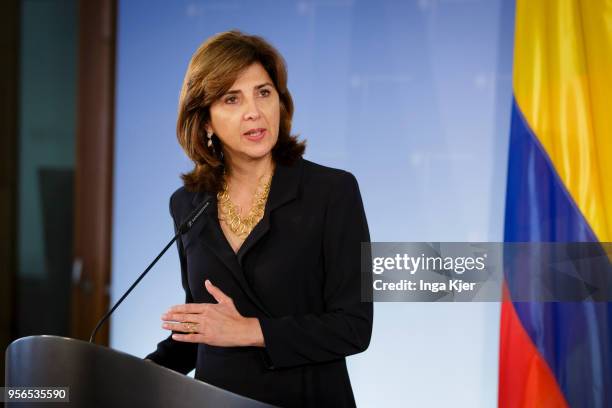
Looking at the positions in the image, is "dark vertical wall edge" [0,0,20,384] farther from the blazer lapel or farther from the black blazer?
the blazer lapel

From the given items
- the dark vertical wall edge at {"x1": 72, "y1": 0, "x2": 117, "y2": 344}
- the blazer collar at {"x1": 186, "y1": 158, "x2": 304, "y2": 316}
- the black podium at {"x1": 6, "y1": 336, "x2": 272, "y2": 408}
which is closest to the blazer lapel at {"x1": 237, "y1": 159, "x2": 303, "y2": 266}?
the blazer collar at {"x1": 186, "y1": 158, "x2": 304, "y2": 316}

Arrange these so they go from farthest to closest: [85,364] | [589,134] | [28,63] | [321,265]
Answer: [28,63] < [589,134] < [321,265] < [85,364]

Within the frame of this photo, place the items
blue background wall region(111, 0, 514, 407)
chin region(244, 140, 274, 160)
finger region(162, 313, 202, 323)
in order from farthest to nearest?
blue background wall region(111, 0, 514, 407) → chin region(244, 140, 274, 160) → finger region(162, 313, 202, 323)

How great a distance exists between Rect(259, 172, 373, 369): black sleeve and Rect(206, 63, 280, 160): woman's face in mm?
197

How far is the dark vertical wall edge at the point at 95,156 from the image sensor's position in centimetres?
292

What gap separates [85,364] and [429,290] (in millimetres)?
1243

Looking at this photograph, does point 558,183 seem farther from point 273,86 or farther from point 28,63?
point 28,63

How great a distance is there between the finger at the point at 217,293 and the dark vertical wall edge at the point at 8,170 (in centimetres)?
212

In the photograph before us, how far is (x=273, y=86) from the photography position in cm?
163

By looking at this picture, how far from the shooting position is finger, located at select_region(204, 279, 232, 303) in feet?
4.72

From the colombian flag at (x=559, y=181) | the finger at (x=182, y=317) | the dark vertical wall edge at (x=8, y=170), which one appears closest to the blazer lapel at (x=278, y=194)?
the finger at (x=182, y=317)

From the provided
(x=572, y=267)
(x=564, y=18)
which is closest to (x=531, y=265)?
(x=572, y=267)

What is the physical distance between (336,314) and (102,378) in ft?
1.74

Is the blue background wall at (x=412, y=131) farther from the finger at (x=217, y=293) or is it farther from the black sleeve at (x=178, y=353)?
the finger at (x=217, y=293)
